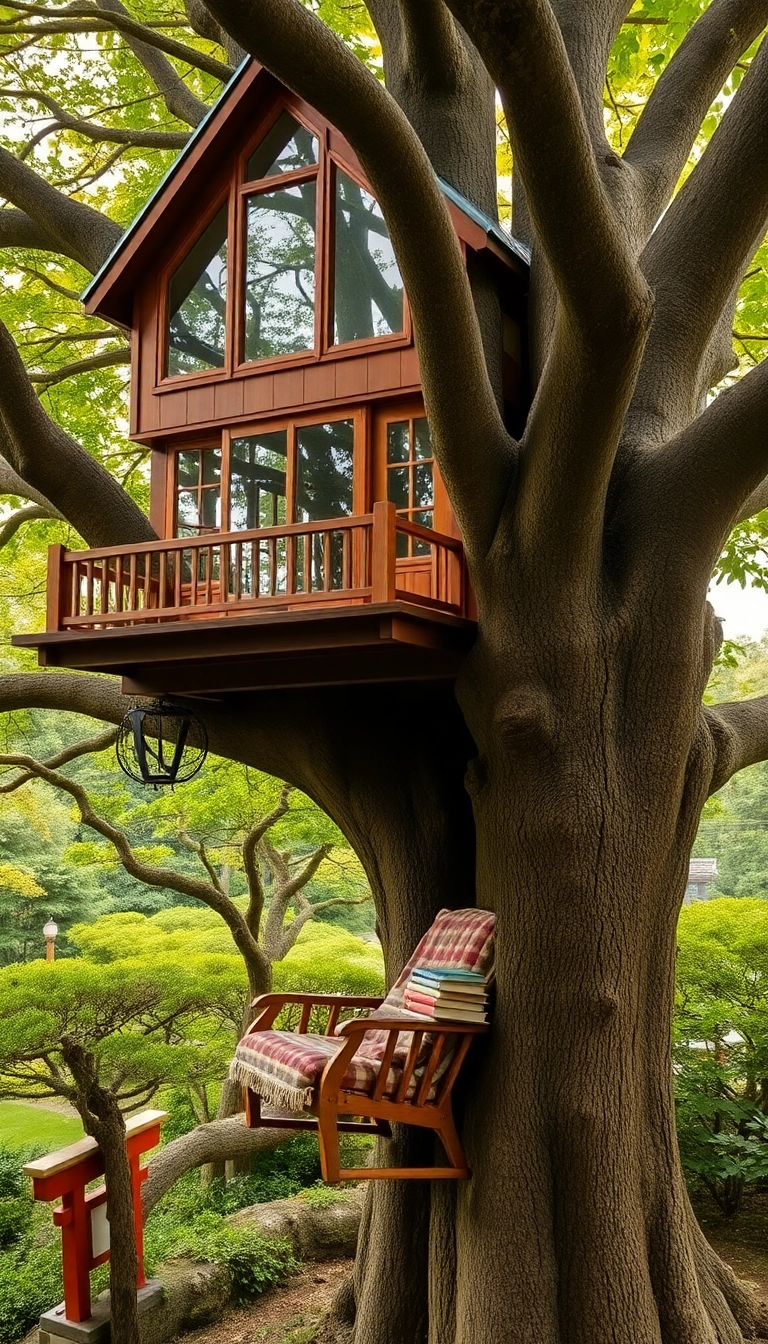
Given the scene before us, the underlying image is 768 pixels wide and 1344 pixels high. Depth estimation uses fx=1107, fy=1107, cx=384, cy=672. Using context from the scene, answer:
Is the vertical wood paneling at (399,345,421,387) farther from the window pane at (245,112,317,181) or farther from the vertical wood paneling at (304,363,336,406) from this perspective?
the window pane at (245,112,317,181)

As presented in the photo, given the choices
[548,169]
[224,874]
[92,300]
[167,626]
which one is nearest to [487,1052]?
[167,626]

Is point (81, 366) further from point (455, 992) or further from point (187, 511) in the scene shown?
point (455, 992)

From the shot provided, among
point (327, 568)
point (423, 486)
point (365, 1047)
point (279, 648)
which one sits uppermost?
point (423, 486)

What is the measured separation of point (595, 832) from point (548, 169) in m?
2.37

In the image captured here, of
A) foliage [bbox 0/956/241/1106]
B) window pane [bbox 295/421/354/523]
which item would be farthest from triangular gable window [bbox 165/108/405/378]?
foliage [bbox 0/956/241/1106]

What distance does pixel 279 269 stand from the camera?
18.4ft

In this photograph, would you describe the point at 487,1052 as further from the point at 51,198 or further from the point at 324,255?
the point at 51,198

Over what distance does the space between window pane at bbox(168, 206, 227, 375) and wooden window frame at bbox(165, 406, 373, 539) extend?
0.39 m

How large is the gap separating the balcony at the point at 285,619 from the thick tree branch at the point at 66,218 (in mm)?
1975

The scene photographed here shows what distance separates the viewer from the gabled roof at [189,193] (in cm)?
541

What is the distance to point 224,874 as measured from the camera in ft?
76.6

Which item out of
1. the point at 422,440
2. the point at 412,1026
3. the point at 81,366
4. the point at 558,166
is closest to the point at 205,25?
the point at 81,366

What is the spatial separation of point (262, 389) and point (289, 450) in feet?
1.18

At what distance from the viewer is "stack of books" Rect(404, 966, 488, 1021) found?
14.2ft
